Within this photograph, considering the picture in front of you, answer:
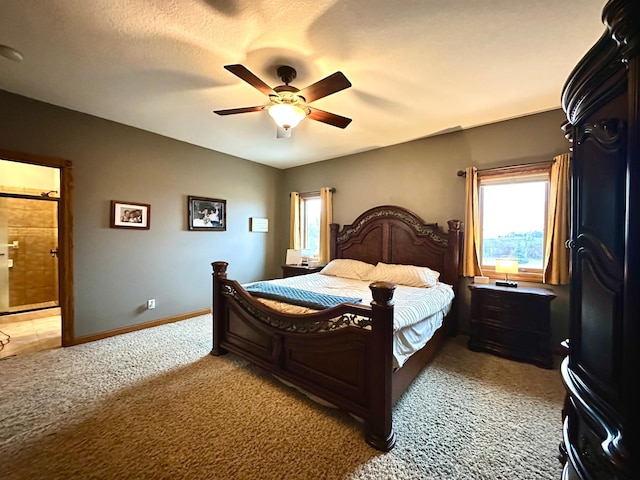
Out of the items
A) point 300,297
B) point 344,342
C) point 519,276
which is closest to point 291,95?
point 300,297

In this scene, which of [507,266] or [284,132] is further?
[507,266]

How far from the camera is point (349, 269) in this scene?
4.00m

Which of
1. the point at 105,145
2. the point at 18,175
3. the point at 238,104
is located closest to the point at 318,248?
the point at 238,104

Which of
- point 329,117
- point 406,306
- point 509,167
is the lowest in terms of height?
point 406,306

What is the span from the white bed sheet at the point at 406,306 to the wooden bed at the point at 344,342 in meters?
0.13

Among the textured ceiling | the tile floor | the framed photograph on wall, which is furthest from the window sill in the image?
the tile floor

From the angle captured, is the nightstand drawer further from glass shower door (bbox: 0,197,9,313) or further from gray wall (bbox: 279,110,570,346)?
glass shower door (bbox: 0,197,9,313)

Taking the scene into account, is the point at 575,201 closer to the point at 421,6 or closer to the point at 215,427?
the point at 421,6

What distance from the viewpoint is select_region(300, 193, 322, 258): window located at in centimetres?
535

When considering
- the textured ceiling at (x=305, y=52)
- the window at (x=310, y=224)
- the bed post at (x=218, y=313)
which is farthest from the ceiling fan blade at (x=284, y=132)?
the window at (x=310, y=224)

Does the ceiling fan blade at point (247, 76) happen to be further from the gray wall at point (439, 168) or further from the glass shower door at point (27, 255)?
the glass shower door at point (27, 255)

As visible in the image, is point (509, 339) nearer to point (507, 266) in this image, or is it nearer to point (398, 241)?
point (507, 266)

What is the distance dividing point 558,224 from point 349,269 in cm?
246

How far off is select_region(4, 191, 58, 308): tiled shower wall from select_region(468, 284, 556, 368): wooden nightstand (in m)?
6.90
